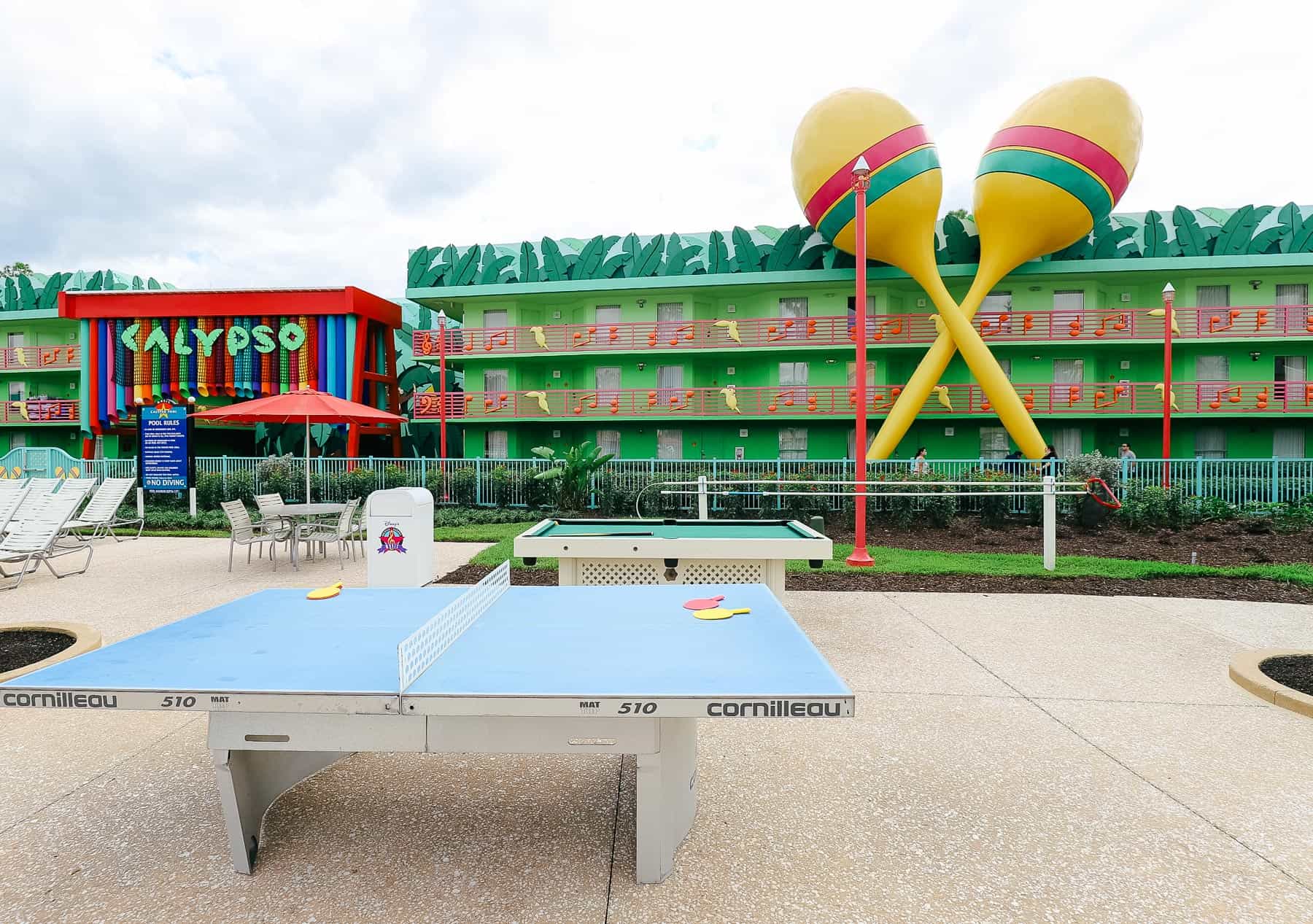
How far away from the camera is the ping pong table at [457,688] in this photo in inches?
97.9

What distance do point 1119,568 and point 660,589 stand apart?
9.63m

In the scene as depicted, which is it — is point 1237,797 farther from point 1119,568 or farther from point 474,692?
point 1119,568

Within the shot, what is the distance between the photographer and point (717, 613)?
3652mm

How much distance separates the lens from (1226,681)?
5.55 metres

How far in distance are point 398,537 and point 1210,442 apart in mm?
26828

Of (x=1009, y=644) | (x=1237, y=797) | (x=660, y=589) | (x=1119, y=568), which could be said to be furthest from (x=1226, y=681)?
(x=1119, y=568)

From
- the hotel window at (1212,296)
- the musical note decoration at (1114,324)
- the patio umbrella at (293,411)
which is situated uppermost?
the hotel window at (1212,296)

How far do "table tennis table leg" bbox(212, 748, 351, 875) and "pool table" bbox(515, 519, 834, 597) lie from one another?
3.28 m

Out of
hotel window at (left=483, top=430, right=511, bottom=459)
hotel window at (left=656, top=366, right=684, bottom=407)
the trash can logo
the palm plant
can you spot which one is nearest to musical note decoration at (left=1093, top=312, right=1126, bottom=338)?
hotel window at (left=656, top=366, right=684, bottom=407)

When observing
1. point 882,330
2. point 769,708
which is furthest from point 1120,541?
point 769,708

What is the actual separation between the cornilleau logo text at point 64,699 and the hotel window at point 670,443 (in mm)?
23127

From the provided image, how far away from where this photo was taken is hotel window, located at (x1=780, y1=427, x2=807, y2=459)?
2491 cm

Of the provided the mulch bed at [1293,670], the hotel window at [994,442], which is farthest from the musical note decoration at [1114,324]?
the mulch bed at [1293,670]

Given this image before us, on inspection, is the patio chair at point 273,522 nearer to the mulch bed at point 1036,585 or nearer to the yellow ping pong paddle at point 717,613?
the mulch bed at point 1036,585
